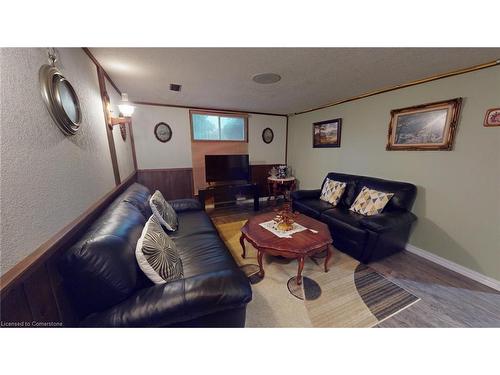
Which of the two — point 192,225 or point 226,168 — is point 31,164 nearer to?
point 192,225

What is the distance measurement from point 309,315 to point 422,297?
3.67ft

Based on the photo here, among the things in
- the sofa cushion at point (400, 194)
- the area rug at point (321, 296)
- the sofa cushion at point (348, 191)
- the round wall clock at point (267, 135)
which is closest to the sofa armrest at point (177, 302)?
the area rug at point (321, 296)

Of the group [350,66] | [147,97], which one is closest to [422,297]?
[350,66]

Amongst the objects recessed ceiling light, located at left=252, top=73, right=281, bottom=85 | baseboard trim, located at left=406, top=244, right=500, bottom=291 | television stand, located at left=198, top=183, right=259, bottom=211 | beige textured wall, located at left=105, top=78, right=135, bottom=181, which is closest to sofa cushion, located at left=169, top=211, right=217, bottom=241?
beige textured wall, located at left=105, top=78, right=135, bottom=181

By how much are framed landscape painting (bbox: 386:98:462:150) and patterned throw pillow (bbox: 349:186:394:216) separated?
2.36ft

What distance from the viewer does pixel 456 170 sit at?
2.02m

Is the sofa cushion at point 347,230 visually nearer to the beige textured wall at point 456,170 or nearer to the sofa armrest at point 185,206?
the beige textured wall at point 456,170

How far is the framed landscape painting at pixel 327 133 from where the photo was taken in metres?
3.44

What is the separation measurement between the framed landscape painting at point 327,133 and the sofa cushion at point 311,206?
1.27 metres

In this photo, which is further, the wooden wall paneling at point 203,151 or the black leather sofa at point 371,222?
the wooden wall paneling at point 203,151

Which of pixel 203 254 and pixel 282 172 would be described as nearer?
pixel 203 254

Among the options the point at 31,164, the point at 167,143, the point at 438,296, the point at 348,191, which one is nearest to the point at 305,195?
the point at 348,191

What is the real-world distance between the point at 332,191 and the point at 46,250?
10.7 feet
